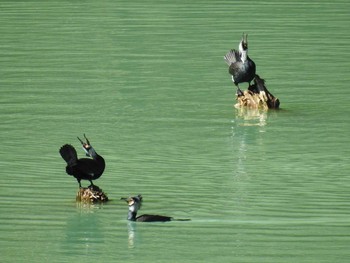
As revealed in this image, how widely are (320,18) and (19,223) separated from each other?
19.0m

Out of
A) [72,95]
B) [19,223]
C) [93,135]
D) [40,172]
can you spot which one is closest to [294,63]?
[72,95]

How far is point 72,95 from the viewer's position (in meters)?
21.6

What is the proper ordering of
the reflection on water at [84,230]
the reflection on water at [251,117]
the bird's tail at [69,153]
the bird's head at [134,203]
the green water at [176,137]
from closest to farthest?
the reflection on water at [84,230] → the green water at [176,137] → the bird's head at [134,203] → the bird's tail at [69,153] → the reflection on water at [251,117]

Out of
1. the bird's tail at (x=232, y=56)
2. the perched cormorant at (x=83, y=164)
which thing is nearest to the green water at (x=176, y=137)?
the perched cormorant at (x=83, y=164)

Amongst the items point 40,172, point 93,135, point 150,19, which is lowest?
point 40,172

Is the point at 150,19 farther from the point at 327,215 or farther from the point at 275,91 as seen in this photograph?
the point at 327,215

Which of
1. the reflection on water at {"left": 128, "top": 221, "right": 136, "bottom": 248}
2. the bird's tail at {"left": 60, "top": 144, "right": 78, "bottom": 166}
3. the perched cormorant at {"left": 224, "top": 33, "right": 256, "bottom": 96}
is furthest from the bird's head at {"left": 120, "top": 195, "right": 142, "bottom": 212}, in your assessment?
the perched cormorant at {"left": 224, "top": 33, "right": 256, "bottom": 96}

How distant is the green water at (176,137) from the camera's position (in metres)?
13.0

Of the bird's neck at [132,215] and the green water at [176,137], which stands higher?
the green water at [176,137]

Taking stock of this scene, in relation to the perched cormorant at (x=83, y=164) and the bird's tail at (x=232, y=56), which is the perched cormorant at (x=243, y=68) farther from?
the perched cormorant at (x=83, y=164)

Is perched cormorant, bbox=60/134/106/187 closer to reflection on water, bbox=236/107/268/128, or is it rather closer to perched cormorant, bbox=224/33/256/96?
reflection on water, bbox=236/107/268/128

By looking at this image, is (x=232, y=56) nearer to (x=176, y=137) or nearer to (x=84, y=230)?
(x=176, y=137)

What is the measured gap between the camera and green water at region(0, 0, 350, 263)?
1304 cm

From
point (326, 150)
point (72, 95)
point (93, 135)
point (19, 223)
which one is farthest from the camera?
point (72, 95)
